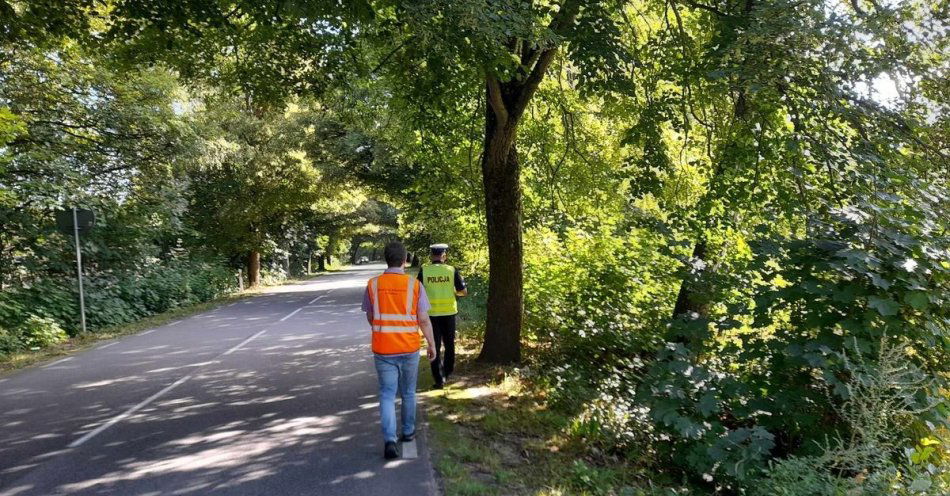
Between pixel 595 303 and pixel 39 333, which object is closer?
pixel 595 303

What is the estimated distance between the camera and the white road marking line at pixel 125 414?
5767 millimetres

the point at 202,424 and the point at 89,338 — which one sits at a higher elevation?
the point at 89,338

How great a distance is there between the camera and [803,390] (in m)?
4.70

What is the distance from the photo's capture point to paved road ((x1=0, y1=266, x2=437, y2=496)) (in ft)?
15.5

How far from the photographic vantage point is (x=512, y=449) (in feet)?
18.5

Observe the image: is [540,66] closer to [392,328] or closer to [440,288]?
[440,288]

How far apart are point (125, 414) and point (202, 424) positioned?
1.19 meters

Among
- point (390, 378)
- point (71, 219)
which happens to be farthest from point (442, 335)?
point (71, 219)

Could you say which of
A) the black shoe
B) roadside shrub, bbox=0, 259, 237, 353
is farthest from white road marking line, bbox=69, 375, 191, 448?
roadside shrub, bbox=0, 259, 237, 353

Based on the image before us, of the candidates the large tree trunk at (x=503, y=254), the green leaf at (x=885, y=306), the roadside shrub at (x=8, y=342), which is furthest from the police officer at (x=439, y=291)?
the roadside shrub at (x=8, y=342)

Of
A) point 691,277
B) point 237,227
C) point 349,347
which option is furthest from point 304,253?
point 691,277

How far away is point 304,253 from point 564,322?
38.5 m

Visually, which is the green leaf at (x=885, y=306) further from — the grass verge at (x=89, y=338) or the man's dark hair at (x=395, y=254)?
the grass verge at (x=89, y=338)

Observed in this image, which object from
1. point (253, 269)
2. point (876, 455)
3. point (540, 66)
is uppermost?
point (540, 66)
